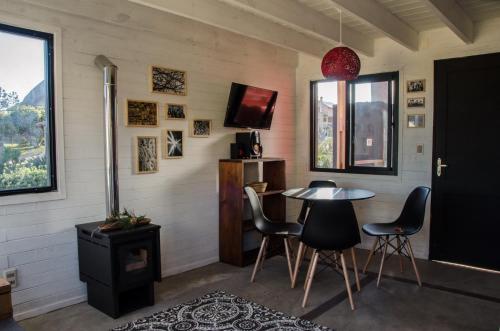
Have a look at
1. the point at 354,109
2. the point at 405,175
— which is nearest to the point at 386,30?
the point at 354,109

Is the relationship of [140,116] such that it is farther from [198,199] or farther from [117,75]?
[198,199]

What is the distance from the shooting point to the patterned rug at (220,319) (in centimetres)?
291

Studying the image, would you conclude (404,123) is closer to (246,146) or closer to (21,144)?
(246,146)

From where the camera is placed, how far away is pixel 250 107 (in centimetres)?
469

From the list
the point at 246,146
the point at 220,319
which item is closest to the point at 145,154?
the point at 246,146

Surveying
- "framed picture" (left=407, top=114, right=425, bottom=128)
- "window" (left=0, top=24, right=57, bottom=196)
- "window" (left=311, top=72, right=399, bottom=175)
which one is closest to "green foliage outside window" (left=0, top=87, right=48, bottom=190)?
"window" (left=0, top=24, right=57, bottom=196)

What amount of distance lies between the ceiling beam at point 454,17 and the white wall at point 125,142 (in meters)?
2.14

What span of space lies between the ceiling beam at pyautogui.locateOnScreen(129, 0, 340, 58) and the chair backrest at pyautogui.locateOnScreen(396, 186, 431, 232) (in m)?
1.99

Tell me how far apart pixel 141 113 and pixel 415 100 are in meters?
2.96

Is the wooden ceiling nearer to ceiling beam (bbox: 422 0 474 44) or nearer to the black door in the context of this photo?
ceiling beam (bbox: 422 0 474 44)

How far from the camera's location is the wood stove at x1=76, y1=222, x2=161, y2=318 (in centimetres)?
302

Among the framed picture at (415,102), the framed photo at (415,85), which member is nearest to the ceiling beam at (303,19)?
the framed photo at (415,85)

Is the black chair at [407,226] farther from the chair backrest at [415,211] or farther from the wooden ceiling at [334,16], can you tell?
the wooden ceiling at [334,16]

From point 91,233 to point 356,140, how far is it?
10.9ft
